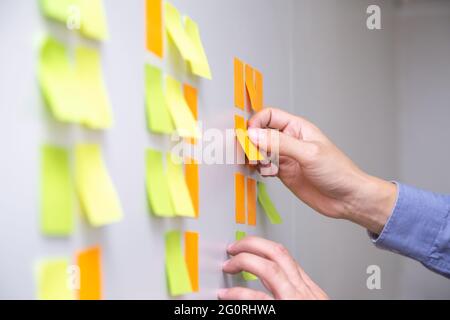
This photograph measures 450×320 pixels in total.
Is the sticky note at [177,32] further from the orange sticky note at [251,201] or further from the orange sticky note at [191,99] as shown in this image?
the orange sticky note at [251,201]

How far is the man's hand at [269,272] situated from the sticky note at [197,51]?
0.26m

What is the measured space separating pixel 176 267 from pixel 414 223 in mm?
478

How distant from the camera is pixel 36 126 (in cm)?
45

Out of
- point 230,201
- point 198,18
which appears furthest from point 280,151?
point 198,18

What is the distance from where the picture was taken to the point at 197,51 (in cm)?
72

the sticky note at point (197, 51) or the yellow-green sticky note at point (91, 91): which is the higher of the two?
the sticky note at point (197, 51)

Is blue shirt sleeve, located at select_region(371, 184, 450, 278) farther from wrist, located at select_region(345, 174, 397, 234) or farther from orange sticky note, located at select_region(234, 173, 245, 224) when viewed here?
orange sticky note, located at select_region(234, 173, 245, 224)

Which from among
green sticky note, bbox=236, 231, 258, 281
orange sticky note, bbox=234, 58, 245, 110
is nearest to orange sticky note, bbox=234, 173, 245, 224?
green sticky note, bbox=236, 231, 258, 281

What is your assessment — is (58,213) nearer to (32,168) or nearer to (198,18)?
(32,168)

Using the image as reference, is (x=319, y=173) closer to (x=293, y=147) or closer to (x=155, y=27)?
(x=293, y=147)

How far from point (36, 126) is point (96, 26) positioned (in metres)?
0.13

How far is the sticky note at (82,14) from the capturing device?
0.46 metres

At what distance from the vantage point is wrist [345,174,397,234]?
2.90 feet

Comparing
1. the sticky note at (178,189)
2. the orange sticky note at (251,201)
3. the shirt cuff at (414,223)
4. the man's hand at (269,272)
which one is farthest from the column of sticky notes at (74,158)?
the shirt cuff at (414,223)
